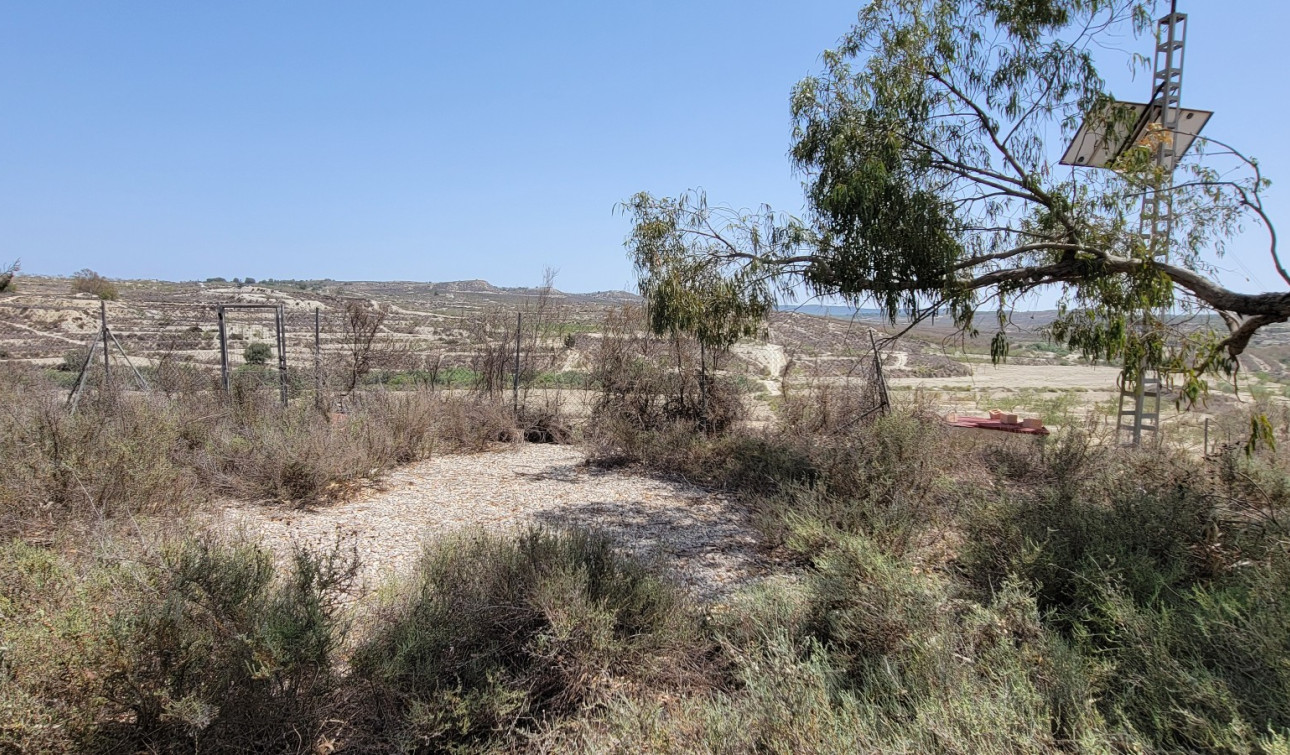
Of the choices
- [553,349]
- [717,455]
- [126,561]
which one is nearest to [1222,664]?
[126,561]

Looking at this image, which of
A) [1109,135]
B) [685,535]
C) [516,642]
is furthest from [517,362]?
[1109,135]

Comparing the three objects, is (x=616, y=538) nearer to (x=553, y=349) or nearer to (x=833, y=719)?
(x=833, y=719)

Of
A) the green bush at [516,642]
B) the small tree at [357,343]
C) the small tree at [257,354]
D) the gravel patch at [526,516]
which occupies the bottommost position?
the gravel patch at [526,516]

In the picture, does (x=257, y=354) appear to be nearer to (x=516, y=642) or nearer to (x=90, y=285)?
(x=90, y=285)

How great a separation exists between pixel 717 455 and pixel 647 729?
6.66m

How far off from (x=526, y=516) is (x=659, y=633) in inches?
140

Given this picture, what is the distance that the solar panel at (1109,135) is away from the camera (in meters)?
5.93

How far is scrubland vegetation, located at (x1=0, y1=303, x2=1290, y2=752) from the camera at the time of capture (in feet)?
8.55

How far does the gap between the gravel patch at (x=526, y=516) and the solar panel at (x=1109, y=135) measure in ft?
15.7

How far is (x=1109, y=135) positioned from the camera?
5.92m

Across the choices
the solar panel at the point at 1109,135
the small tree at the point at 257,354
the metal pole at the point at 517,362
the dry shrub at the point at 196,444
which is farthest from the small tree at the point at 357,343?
the solar panel at the point at 1109,135

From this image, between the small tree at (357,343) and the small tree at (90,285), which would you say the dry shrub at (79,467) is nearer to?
the small tree at (357,343)

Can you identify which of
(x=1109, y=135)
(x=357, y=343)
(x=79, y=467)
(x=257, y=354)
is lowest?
(x=79, y=467)

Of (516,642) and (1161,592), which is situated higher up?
(1161,592)
